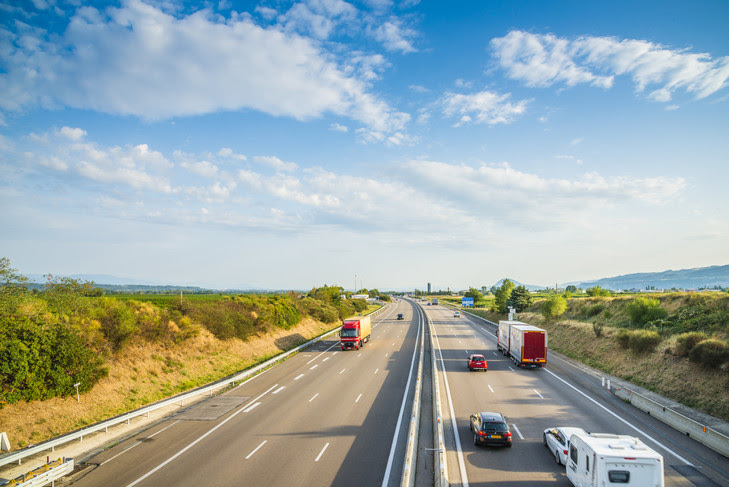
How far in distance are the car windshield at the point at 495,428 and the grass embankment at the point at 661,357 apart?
12.9 m

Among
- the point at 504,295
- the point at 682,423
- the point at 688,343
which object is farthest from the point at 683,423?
the point at 504,295

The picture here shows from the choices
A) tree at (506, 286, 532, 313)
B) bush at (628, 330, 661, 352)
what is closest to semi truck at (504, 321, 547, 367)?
bush at (628, 330, 661, 352)

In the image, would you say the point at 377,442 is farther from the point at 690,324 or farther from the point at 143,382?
the point at 690,324

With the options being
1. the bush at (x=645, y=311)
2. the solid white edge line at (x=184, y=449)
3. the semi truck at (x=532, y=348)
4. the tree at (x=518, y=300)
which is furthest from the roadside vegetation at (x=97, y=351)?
the tree at (x=518, y=300)

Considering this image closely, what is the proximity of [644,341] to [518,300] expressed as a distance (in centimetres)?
4126

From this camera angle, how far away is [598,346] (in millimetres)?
37500

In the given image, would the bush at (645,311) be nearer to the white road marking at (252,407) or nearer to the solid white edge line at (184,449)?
the white road marking at (252,407)

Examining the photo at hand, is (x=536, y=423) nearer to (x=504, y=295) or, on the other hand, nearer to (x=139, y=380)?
(x=139, y=380)

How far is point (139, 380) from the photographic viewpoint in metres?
25.4

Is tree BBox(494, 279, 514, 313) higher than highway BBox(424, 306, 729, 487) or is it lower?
higher

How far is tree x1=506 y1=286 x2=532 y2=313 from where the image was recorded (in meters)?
71.8

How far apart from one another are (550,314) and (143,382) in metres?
52.1

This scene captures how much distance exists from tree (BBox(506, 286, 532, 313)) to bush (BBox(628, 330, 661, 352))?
39109 mm

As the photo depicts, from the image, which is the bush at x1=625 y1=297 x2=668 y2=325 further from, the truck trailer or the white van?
the white van
